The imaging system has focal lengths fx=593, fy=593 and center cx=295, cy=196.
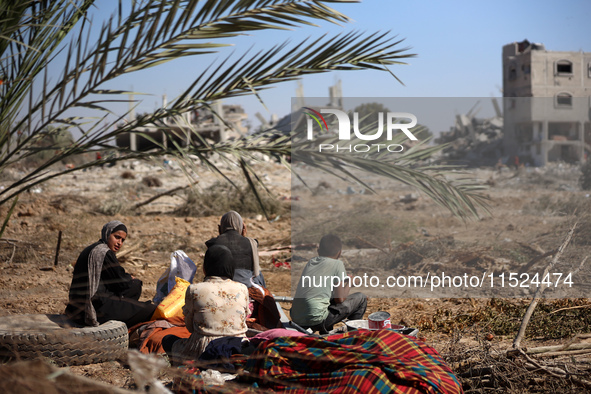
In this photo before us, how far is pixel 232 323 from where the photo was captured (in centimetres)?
354

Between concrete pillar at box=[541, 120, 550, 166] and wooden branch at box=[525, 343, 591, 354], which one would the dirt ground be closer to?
wooden branch at box=[525, 343, 591, 354]

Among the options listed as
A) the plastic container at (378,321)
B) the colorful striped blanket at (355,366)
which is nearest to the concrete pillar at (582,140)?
the plastic container at (378,321)

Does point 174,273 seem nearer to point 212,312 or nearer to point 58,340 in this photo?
point 58,340

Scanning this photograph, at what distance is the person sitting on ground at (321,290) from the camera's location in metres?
4.39

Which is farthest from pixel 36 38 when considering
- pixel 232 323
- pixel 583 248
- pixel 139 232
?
pixel 583 248

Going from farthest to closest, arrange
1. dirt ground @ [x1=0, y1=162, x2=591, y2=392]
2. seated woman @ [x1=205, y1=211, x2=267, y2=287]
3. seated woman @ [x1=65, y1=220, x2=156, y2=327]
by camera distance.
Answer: seated woman @ [x1=205, y1=211, x2=267, y2=287]
dirt ground @ [x1=0, y1=162, x2=591, y2=392]
seated woman @ [x1=65, y1=220, x2=156, y2=327]

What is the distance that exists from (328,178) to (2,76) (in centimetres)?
1063

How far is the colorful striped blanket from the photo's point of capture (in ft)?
8.89

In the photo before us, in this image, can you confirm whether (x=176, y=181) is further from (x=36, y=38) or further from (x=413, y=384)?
(x=413, y=384)

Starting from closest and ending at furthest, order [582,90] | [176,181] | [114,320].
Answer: [114,320], [176,181], [582,90]

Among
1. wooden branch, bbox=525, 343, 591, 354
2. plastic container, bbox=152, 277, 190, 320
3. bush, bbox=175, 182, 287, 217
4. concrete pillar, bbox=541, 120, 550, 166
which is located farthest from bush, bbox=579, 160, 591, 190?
plastic container, bbox=152, 277, 190, 320

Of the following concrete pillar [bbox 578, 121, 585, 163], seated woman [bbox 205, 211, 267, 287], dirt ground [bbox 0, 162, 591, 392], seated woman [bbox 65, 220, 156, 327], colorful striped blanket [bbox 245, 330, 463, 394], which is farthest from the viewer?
concrete pillar [bbox 578, 121, 585, 163]

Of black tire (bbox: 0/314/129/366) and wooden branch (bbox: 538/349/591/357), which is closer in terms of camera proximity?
wooden branch (bbox: 538/349/591/357)

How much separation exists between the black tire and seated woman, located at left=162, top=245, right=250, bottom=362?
491mm
